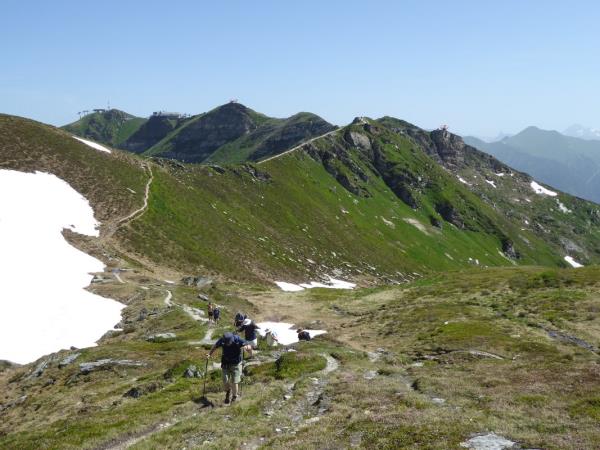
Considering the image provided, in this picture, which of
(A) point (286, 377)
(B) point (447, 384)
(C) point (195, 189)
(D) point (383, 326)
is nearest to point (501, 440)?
(B) point (447, 384)

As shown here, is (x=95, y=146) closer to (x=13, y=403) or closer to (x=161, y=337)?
(x=161, y=337)

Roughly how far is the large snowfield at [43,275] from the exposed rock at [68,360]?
7.40 m

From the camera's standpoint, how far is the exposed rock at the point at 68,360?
37.5 meters

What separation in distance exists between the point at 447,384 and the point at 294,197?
6096 inches

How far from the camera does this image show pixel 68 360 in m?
37.9

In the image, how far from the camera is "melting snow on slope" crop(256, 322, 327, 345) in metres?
48.4

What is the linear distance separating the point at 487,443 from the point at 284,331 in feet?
125

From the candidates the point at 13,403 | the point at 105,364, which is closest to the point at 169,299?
the point at 105,364

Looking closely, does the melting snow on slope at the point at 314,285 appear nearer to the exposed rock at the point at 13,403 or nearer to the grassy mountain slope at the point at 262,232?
the grassy mountain slope at the point at 262,232

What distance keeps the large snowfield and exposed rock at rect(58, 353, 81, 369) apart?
7.40m

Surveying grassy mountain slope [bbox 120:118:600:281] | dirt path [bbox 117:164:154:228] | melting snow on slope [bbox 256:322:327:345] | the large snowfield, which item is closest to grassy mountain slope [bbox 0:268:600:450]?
melting snow on slope [bbox 256:322:327:345]

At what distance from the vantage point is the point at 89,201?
97.1m

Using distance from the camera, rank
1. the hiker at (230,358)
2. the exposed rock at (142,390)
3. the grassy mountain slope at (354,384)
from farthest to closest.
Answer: the exposed rock at (142,390) < the hiker at (230,358) < the grassy mountain slope at (354,384)

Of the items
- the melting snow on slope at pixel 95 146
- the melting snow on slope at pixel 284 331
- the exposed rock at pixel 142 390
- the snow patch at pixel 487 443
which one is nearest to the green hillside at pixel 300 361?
the exposed rock at pixel 142 390
